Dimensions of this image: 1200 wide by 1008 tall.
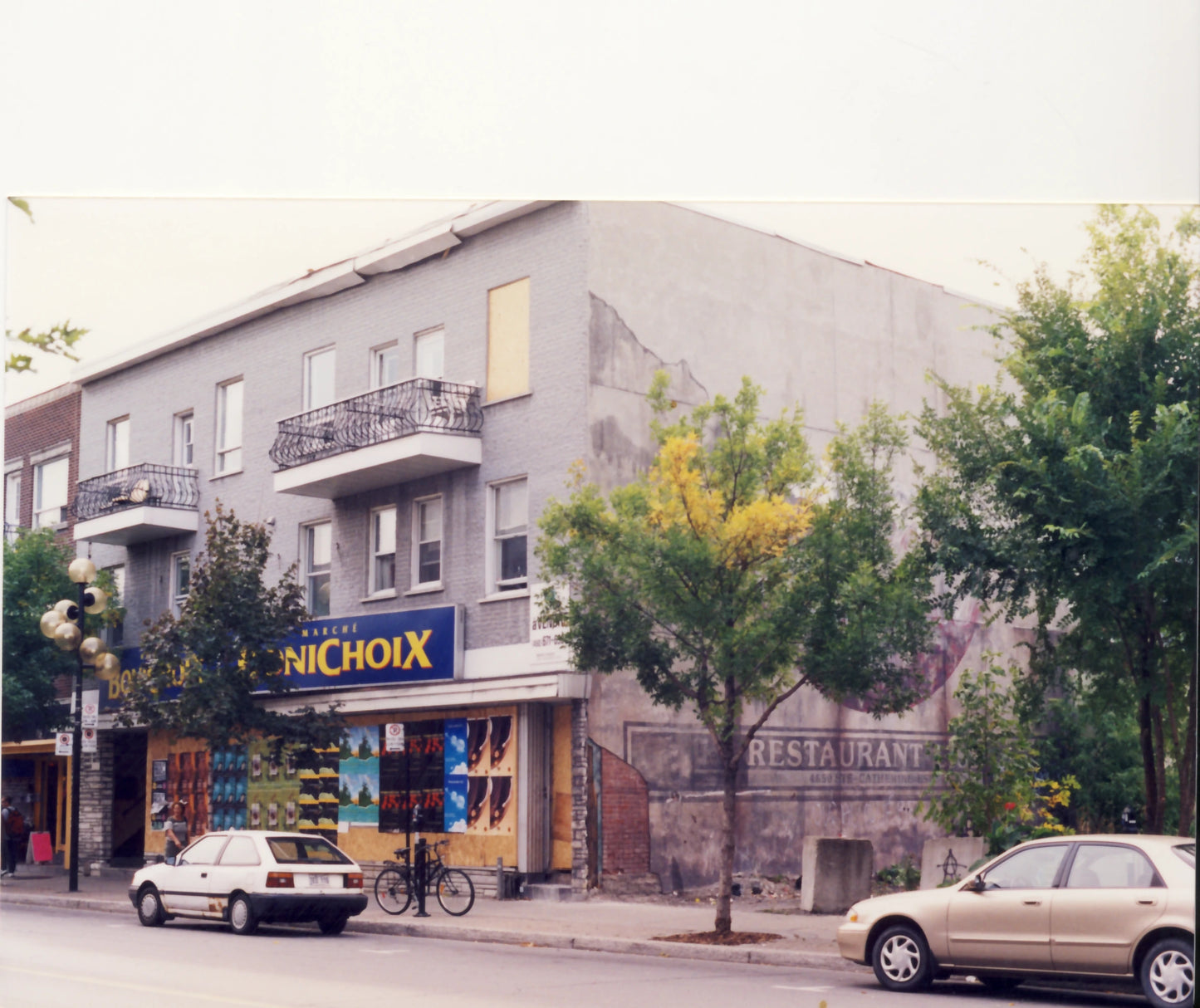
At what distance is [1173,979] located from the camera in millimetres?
8984

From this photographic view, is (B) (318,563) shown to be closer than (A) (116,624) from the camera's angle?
No

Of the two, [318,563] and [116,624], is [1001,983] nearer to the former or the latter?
[318,563]

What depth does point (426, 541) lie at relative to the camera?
13594mm

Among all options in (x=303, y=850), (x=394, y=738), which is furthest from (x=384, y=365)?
(x=303, y=850)

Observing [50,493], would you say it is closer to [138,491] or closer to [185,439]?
[138,491]

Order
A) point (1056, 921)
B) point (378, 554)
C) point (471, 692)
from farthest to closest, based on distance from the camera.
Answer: point (471, 692) → point (378, 554) → point (1056, 921)

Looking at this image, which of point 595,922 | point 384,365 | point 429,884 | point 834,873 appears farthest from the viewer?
point 429,884

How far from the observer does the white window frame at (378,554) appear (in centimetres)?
1323

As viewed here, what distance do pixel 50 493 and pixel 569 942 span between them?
19.1 feet

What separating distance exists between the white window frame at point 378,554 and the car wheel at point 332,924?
9.10ft

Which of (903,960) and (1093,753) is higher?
(1093,753)

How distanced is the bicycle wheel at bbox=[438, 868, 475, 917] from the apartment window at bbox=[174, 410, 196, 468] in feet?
15.8

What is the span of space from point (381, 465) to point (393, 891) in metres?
3.72

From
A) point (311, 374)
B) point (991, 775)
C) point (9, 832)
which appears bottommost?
point (9, 832)
